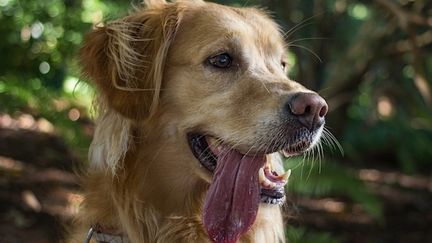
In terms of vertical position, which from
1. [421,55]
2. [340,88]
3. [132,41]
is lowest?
[340,88]

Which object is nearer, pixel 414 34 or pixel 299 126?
pixel 299 126

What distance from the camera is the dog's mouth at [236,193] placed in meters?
3.48

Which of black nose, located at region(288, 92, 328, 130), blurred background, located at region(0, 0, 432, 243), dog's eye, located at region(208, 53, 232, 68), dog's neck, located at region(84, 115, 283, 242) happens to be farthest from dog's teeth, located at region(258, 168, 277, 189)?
blurred background, located at region(0, 0, 432, 243)

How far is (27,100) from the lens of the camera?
579cm

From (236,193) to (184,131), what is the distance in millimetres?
442

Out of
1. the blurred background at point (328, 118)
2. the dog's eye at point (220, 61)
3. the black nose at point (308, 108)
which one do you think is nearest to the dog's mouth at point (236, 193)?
the black nose at point (308, 108)

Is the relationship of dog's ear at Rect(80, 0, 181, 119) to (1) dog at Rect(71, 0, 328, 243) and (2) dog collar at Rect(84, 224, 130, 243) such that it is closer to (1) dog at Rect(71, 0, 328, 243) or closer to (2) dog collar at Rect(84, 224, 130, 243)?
(1) dog at Rect(71, 0, 328, 243)

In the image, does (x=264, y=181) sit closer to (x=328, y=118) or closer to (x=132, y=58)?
(x=132, y=58)

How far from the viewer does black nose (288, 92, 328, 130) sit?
130 inches

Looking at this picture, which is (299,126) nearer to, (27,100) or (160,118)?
(160,118)

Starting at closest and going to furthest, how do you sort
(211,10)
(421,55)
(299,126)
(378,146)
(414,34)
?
(299,126) → (211,10) → (414,34) → (421,55) → (378,146)

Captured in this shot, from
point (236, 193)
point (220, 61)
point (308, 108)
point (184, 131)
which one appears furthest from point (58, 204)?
point (308, 108)

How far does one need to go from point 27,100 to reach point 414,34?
3130 millimetres

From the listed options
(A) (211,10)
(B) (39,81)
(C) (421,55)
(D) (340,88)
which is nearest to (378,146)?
(D) (340,88)
